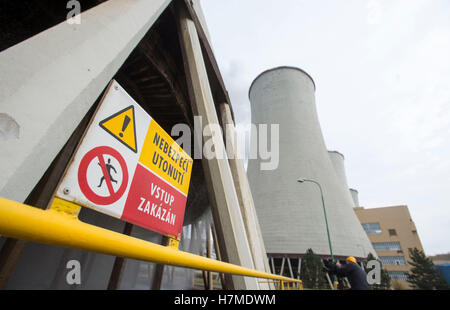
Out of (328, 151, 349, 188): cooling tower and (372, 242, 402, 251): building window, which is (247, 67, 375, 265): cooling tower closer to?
(328, 151, 349, 188): cooling tower

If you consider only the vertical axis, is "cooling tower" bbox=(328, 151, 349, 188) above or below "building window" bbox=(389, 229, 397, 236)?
above

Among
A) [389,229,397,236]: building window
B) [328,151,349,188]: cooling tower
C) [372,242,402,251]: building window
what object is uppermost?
[328,151,349,188]: cooling tower

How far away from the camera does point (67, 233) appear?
526 millimetres

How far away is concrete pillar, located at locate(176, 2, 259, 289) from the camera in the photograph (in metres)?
2.42

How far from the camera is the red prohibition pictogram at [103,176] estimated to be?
0.89m

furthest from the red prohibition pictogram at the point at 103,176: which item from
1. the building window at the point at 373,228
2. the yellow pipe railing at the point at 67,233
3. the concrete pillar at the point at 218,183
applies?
the building window at the point at 373,228

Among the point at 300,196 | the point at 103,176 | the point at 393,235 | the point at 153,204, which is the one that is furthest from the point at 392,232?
the point at 103,176

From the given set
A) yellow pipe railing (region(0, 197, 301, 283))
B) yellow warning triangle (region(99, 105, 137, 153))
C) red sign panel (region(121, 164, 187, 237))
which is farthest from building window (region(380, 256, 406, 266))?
yellow warning triangle (region(99, 105, 137, 153))

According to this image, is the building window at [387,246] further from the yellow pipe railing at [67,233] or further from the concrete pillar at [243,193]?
the yellow pipe railing at [67,233]

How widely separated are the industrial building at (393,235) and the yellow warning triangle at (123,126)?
50.2 meters

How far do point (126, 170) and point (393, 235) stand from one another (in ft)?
171

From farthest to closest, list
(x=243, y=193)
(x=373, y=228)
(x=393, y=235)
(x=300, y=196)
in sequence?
1. (x=373, y=228)
2. (x=393, y=235)
3. (x=300, y=196)
4. (x=243, y=193)

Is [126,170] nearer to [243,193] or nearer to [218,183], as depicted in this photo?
[218,183]
